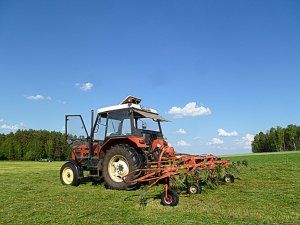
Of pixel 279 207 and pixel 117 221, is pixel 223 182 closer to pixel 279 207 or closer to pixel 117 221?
pixel 279 207

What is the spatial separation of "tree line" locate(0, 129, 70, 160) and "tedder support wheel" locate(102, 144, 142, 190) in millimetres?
82727

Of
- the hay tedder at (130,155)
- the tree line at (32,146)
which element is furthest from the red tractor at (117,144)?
the tree line at (32,146)

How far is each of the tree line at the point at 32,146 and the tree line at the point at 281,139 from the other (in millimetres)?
74753

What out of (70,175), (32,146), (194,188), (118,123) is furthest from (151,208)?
(32,146)

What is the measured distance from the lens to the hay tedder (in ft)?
23.2

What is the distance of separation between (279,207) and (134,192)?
347cm

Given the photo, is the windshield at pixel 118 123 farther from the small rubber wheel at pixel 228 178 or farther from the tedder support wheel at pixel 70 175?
the small rubber wheel at pixel 228 178

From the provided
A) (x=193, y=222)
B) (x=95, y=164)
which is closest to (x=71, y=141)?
(x=95, y=164)

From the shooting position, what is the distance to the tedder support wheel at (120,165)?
24.8ft

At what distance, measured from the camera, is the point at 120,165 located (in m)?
8.00

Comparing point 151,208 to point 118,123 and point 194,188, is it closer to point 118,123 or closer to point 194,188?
point 194,188

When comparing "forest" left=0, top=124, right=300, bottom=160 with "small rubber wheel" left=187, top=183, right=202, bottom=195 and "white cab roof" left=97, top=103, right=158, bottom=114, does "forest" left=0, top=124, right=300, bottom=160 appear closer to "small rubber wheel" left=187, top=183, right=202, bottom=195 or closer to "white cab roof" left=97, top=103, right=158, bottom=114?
"white cab roof" left=97, top=103, right=158, bottom=114

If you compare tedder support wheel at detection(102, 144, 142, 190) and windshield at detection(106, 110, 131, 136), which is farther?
windshield at detection(106, 110, 131, 136)

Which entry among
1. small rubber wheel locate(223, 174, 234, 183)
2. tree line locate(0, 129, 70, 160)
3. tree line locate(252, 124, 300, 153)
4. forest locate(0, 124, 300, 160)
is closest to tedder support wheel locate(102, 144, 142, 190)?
small rubber wheel locate(223, 174, 234, 183)
